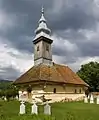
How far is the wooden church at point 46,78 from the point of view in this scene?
3450 cm

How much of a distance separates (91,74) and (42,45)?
29160 mm

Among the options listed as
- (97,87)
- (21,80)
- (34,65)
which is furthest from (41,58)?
(97,87)

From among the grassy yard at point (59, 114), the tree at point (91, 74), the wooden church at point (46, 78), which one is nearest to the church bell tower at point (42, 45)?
the wooden church at point (46, 78)

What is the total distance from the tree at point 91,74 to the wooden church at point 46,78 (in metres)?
21.4

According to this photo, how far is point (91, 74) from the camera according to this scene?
64.9m

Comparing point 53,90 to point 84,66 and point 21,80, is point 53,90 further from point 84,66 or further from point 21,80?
point 84,66

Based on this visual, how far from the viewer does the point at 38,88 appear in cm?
3441

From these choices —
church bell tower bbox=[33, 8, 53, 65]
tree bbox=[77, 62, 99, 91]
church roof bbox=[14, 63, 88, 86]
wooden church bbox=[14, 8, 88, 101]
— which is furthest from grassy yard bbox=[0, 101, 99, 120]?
tree bbox=[77, 62, 99, 91]

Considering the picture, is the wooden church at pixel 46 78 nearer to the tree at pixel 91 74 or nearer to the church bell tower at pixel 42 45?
the church bell tower at pixel 42 45

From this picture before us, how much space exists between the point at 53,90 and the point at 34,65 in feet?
23.6

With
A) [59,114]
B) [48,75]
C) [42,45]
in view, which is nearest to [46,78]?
[48,75]

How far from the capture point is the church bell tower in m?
39.6

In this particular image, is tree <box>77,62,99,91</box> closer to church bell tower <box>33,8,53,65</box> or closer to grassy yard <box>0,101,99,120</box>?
church bell tower <box>33,8,53,65</box>

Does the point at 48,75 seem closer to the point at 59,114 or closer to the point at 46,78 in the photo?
the point at 46,78
